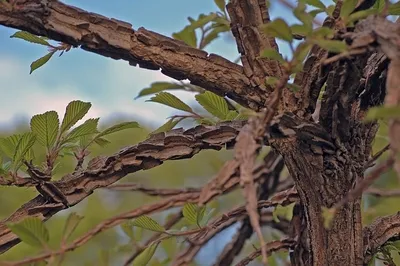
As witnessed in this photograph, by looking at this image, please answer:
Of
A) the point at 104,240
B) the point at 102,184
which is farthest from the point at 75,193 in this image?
the point at 104,240

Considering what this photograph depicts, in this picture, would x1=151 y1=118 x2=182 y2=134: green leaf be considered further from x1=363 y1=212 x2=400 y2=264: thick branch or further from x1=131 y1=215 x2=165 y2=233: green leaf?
x1=363 y1=212 x2=400 y2=264: thick branch

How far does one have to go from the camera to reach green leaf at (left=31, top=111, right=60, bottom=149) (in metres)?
0.41

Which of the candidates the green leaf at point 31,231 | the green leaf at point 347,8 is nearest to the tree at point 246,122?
the green leaf at point 347,8

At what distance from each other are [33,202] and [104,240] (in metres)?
0.62

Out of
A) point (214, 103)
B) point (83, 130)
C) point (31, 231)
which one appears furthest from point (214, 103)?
point (31, 231)

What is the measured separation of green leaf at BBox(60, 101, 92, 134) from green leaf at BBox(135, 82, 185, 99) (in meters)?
0.08

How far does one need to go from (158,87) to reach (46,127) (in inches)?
5.2

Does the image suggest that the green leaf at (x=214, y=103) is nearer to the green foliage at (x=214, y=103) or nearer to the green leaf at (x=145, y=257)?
the green foliage at (x=214, y=103)

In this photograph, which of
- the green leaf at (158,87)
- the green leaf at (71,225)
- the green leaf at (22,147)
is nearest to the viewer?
the green leaf at (71,225)

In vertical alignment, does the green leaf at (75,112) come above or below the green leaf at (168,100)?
below

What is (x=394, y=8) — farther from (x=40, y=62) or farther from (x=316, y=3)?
(x=40, y=62)

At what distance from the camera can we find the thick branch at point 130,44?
37 centimetres

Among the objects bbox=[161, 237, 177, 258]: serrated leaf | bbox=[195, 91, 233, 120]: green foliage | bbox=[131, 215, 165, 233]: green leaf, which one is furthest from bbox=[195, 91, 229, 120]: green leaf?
bbox=[161, 237, 177, 258]: serrated leaf

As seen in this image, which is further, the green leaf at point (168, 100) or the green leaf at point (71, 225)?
the green leaf at point (168, 100)
